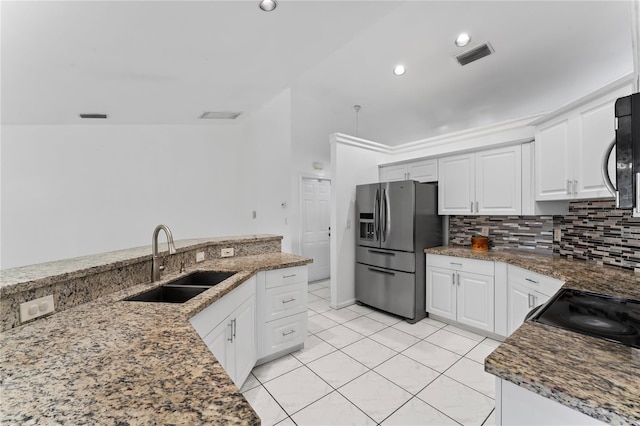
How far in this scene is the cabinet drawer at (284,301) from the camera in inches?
89.0

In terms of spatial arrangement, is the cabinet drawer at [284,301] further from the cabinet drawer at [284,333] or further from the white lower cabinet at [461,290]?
the white lower cabinet at [461,290]

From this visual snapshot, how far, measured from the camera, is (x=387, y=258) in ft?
11.0

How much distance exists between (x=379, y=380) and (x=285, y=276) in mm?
1087

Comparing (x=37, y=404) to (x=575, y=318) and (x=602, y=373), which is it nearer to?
(x=602, y=373)

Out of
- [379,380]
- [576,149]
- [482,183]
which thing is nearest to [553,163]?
[576,149]

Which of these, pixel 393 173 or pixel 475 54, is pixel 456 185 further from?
pixel 475 54

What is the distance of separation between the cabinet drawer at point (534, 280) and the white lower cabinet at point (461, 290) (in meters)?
0.19

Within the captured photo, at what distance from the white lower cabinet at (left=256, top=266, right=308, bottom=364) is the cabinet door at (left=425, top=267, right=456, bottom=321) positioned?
1.60m

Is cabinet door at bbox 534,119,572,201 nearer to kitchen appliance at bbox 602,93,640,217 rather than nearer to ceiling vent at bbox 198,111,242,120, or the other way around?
kitchen appliance at bbox 602,93,640,217

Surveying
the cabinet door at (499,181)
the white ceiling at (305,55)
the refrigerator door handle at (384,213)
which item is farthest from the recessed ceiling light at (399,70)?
the refrigerator door handle at (384,213)

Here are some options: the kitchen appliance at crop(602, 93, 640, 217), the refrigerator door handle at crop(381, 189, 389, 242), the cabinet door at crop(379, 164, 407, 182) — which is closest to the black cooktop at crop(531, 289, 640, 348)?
the kitchen appliance at crop(602, 93, 640, 217)

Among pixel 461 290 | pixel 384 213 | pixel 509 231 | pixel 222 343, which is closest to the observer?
pixel 222 343

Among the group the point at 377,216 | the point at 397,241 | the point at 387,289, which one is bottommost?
the point at 387,289

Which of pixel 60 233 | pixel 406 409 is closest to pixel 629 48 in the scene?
pixel 406 409
